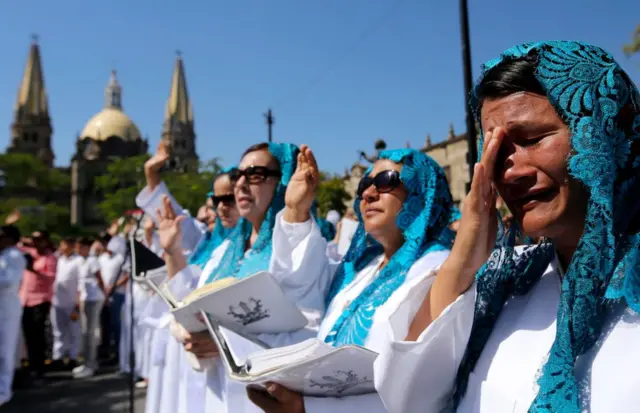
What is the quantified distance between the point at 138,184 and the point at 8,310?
44.1 m

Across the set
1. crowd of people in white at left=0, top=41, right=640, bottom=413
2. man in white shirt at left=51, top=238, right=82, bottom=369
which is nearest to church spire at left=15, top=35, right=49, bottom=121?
man in white shirt at left=51, top=238, right=82, bottom=369

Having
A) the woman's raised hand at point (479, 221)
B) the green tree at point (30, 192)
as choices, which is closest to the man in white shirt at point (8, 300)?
the woman's raised hand at point (479, 221)

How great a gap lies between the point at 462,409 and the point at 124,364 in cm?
805

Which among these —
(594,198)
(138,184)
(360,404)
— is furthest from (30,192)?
(594,198)

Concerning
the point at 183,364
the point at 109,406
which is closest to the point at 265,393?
the point at 183,364

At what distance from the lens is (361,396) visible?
1882 millimetres

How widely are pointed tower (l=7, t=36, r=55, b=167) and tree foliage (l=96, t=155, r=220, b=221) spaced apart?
24387mm

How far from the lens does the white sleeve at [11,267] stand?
6434mm

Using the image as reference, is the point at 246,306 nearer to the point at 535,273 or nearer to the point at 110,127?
the point at 535,273

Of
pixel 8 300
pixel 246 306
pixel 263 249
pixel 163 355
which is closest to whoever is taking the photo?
pixel 246 306

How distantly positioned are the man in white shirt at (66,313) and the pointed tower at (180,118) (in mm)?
73164

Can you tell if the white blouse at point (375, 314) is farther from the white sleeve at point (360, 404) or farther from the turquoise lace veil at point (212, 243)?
the turquoise lace veil at point (212, 243)

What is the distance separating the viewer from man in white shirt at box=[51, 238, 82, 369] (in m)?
9.25

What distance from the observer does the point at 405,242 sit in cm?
232
